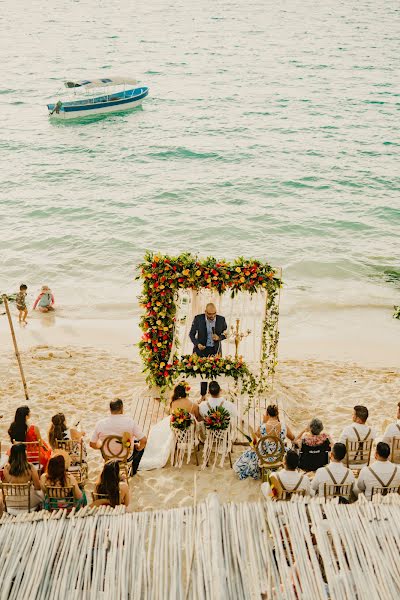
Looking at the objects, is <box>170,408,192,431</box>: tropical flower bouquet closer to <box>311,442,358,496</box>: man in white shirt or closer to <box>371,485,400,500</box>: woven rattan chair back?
<box>311,442,358,496</box>: man in white shirt

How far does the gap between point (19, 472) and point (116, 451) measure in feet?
5.18

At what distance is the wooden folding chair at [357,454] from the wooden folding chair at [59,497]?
3883 millimetres

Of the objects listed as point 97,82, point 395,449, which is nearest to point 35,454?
point 395,449

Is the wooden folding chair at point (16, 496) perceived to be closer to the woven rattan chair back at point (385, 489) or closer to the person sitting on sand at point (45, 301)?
the woven rattan chair back at point (385, 489)

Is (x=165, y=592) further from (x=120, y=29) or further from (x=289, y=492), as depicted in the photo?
(x=120, y=29)

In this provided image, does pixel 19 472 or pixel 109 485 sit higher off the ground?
pixel 109 485

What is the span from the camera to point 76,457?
8.65 m

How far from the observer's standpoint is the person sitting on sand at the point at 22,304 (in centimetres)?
1753

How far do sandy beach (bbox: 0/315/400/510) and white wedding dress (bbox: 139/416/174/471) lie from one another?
163 millimetres

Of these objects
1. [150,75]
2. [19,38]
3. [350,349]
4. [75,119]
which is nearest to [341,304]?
[350,349]

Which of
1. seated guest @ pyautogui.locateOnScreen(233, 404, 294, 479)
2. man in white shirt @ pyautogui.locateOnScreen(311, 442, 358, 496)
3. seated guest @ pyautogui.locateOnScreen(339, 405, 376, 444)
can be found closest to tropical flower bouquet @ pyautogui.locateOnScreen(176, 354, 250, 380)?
seated guest @ pyautogui.locateOnScreen(233, 404, 294, 479)

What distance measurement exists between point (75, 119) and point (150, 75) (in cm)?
2043

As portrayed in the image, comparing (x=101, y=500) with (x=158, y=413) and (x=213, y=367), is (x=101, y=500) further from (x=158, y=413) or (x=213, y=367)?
(x=213, y=367)

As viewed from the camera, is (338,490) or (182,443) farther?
(182,443)
